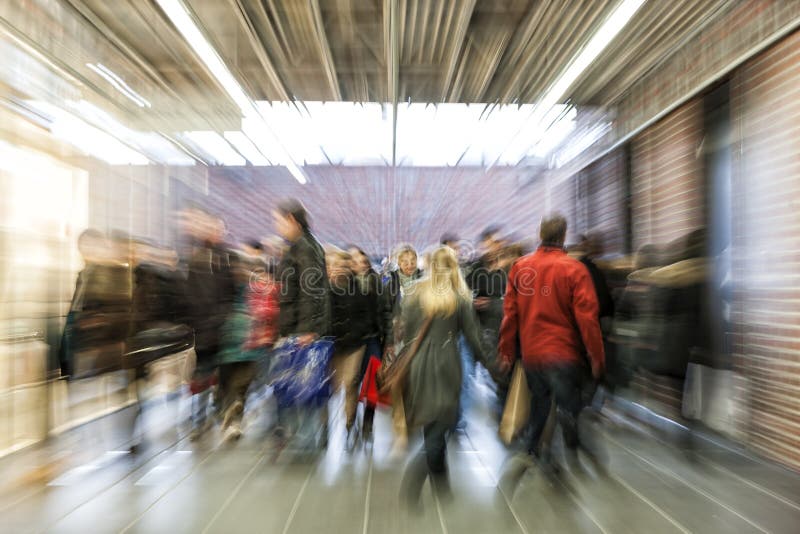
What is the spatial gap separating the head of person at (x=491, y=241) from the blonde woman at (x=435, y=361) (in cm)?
184

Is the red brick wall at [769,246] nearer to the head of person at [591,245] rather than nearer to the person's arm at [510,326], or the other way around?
the head of person at [591,245]

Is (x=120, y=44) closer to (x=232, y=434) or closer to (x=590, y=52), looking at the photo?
(x=232, y=434)

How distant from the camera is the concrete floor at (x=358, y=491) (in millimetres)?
2783

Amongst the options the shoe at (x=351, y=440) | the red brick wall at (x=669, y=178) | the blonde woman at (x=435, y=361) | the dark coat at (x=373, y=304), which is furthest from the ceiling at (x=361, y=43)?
the shoe at (x=351, y=440)

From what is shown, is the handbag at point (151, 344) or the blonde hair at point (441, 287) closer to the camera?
the blonde hair at point (441, 287)

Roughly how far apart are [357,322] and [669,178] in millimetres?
3444

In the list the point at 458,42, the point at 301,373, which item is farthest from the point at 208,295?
the point at 458,42

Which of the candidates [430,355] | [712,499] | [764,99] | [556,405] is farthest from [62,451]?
[764,99]

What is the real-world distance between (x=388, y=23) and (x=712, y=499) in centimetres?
378

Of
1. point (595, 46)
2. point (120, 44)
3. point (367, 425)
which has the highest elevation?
point (120, 44)

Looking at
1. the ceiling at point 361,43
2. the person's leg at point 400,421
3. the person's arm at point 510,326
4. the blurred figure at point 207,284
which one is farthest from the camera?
the ceiling at point 361,43

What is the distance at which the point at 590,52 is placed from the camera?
427 centimetres

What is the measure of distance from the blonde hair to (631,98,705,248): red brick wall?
9.07ft

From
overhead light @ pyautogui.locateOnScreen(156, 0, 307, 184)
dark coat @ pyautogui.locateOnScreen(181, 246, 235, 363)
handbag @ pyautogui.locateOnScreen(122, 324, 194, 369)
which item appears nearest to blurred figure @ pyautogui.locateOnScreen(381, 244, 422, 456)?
dark coat @ pyautogui.locateOnScreen(181, 246, 235, 363)
